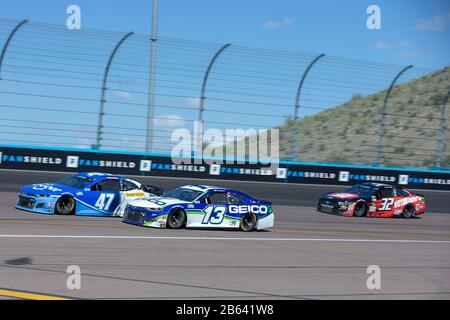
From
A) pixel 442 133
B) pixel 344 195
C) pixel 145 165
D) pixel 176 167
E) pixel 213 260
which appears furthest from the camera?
pixel 442 133

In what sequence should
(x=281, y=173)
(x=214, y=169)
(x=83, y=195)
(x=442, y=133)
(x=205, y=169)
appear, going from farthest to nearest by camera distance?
(x=442, y=133) → (x=281, y=173) → (x=214, y=169) → (x=205, y=169) → (x=83, y=195)

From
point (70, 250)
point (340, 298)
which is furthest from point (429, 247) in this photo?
point (70, 250)

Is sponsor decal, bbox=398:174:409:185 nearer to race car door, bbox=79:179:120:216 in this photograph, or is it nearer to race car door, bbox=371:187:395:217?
race car door, bbox=371:187:395:217

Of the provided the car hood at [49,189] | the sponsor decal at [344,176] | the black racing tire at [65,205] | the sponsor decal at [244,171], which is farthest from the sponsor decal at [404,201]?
the car hood at [49,189]

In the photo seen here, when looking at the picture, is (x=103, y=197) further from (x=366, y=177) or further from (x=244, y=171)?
(x=366, y=177)

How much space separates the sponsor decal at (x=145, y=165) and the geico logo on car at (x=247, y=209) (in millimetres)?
6380

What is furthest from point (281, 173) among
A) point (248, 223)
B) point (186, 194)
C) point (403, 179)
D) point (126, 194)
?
point (186, 194)

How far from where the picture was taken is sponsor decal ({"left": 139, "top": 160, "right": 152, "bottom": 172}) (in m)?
21.4

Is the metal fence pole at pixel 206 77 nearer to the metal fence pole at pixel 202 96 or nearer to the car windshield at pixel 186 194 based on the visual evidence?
the metal fence pole at pixel 202 96

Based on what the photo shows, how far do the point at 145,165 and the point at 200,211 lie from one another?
21.8ft

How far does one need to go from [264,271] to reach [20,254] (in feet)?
12.0

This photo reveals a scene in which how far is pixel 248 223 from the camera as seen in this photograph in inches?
627

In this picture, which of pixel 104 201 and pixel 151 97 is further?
pixel 151 97
